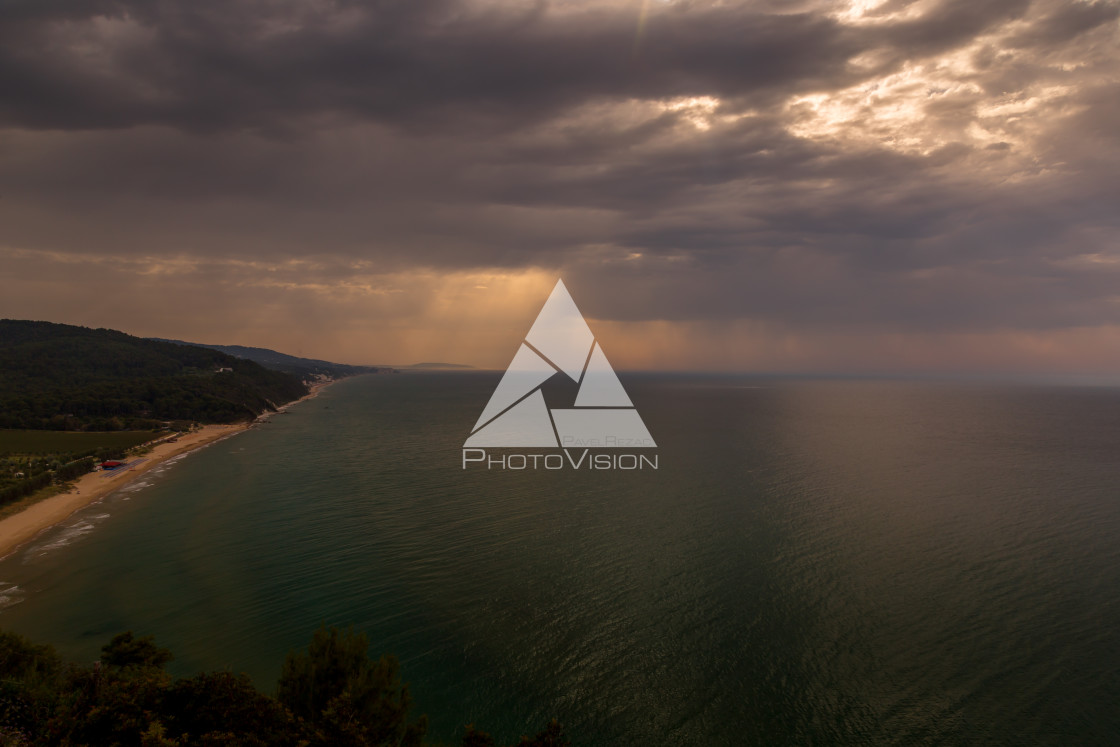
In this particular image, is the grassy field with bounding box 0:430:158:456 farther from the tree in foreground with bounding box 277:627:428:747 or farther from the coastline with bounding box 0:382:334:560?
the tree in foreground with bounding box 277:627:428:747

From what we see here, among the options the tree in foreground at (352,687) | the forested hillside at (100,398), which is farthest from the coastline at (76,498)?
the tree in foreground at (352,687)

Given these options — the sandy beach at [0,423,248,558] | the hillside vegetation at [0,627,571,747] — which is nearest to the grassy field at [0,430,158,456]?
the sandy beach at [0,423,248,558]

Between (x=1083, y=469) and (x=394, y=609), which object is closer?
(x=394, y=609)

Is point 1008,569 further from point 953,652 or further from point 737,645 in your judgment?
point 737,645

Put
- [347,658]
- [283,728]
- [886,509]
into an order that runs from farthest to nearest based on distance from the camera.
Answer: [886,509]
[347,658]
[283,728]

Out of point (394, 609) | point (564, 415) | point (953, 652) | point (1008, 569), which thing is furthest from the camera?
point (564, 415)

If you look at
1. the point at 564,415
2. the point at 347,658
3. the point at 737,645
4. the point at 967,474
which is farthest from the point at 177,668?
the point at 564,415

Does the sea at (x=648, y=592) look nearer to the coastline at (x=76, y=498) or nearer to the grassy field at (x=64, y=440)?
the coastline at (x=76, y=498)
